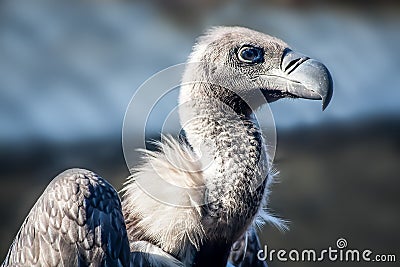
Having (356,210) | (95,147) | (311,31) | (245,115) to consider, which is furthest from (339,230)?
(245,115)

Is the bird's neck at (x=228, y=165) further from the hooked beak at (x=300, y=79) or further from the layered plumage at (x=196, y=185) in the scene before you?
the hooked beak at (x=300, y=79)

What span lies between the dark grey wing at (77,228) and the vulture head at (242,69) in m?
0.44

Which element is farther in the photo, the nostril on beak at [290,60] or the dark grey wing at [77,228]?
the nostril on beak at [290,60]

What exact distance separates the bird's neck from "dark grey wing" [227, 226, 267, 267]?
412 millimetres

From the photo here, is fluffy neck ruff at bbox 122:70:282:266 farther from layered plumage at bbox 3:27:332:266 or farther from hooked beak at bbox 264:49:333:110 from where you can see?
hooked beak at bbox 264:49:333:110

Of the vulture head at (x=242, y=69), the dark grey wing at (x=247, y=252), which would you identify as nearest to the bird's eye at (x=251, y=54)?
the vulture head at (x=242, y=69)

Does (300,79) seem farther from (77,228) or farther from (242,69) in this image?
(77,228)

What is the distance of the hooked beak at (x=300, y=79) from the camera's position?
226 cm

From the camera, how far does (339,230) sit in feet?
17.9

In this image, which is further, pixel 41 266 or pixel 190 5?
pixel 190 5

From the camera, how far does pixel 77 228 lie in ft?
6.79

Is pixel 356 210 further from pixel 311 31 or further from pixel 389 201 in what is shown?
pixel 311 31

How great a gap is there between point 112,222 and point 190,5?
3093mm

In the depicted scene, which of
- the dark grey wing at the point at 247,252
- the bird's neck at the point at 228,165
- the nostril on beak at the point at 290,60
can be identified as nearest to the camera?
the bird's neck at the point at 228,165
